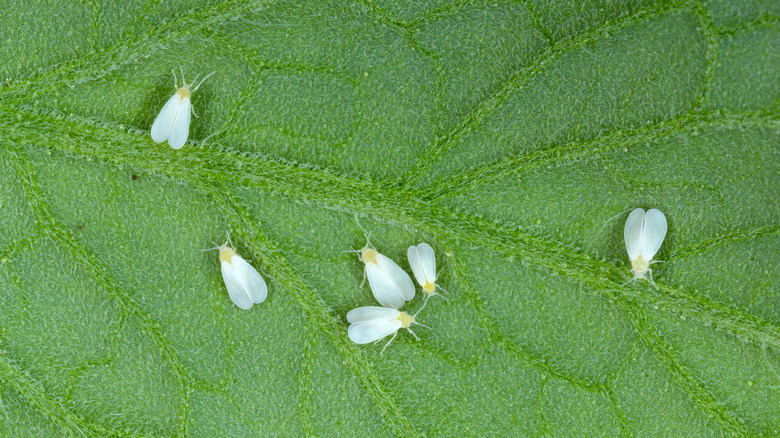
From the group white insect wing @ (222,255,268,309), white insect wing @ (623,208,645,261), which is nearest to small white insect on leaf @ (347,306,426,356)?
white insect wing @ (222,255,268,309)

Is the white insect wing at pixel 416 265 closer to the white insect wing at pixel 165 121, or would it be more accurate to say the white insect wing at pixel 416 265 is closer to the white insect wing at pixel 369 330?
the white insect wing at pixel 369 330

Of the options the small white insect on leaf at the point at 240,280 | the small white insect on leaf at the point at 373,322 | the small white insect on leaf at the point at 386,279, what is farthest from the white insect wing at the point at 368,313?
the small white insect on leaf at the point at 240,280

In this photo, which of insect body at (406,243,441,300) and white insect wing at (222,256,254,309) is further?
insect body at (406,243,441,300)

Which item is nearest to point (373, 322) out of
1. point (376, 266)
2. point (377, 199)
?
point (376, 266)

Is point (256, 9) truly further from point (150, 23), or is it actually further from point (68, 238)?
point (68, 238)

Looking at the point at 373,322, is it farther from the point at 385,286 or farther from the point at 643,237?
the point at 643,237

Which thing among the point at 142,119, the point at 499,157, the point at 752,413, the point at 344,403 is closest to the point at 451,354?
the point at 344,403

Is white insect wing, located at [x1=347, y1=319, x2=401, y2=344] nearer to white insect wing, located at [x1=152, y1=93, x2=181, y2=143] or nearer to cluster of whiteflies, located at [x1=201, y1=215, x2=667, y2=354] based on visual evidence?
cluster of whiteflies, located at [x1=201, y1=215, x2=667, y2=354]
